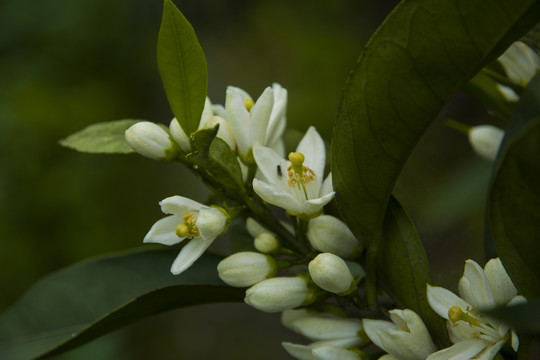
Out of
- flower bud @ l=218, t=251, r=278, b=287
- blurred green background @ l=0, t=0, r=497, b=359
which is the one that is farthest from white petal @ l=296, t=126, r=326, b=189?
blurred green background @ l=0, t=0, r=497, b=359

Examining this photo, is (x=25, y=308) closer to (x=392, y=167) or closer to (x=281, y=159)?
(x=281, y=159)

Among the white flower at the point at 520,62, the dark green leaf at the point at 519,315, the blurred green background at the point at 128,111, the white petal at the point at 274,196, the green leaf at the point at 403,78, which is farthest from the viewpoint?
the blurred green background at the point at 128,111

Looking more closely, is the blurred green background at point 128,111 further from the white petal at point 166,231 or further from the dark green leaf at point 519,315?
the dark green leaf at point 519,315

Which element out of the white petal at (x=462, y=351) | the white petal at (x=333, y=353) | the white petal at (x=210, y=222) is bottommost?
the white petal at (x=333, y=353)

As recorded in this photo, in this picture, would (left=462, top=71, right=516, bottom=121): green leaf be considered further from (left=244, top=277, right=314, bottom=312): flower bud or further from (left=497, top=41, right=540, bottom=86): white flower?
(left=244, top=277, right=314, bottom=312): flower bud

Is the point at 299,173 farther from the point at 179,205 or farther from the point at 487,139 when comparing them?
the point at 487,139

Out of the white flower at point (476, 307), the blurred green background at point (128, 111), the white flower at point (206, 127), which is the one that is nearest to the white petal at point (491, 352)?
the white flower at point (476, 307)

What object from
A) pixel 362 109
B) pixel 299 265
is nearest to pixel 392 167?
pixel 362 109
